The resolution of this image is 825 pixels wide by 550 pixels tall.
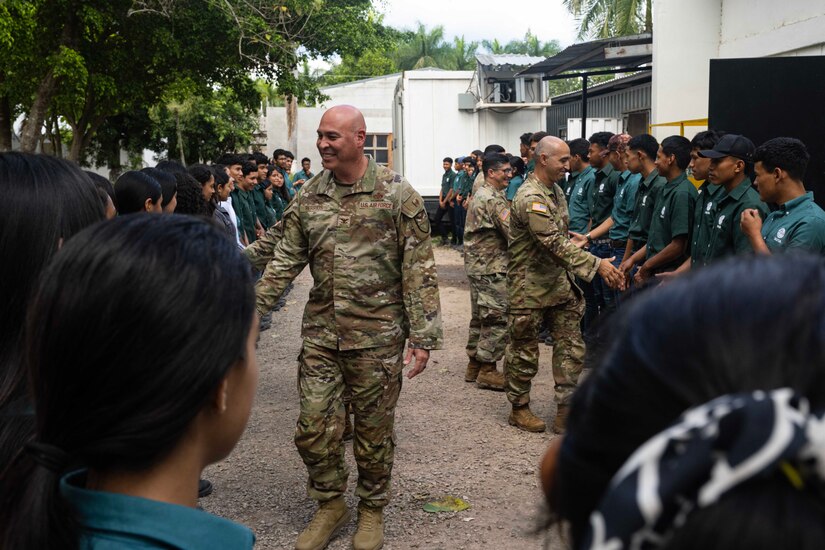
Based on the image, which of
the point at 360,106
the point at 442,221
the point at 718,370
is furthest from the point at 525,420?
the point at 360,106

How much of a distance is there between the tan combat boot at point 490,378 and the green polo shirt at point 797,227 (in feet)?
9.61

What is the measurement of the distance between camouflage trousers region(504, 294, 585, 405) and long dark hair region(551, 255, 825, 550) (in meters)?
5.06

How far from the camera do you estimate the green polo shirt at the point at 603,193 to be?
26.8ft

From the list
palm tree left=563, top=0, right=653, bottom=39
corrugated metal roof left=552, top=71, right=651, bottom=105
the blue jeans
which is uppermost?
palm tree left=563, top=0, right=653, bottom=39

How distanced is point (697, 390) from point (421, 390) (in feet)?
21.1

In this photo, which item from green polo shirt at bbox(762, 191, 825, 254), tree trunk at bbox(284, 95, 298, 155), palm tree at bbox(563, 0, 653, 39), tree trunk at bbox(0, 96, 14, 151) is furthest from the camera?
tree trunk at bbox(284, 95, 298, 155)

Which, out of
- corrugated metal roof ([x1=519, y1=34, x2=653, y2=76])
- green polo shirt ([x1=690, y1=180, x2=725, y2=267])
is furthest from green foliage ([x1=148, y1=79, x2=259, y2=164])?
green polo shirt ([x1=690, y1=180, x2=725, y2=267])

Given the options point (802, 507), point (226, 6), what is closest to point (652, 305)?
point (802, 507)

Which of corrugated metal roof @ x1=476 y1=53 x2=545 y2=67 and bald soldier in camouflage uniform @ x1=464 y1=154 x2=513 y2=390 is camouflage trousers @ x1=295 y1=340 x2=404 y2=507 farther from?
corrugated metal roof @ x1=476 y1=53 x2=545 y2=67

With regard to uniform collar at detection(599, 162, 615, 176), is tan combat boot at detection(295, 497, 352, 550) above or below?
below

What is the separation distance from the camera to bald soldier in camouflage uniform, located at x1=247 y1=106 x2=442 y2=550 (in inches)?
161

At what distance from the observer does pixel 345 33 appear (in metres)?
14.6

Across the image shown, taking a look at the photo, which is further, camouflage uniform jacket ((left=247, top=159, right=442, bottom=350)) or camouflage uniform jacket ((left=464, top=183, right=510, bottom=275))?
camouflage uniform jacket ((left=464, top=183, right=510, bottom=275))

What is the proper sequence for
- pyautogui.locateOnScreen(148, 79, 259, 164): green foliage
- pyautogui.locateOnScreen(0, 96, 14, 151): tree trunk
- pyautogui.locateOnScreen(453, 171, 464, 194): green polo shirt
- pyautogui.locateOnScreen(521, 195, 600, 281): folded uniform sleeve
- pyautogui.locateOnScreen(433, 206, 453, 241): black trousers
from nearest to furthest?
pyautogui.locateOnScreen(521, 195, 600, 281): folded uniform sleeve → pyautogui.locateOnScreen(0, 96, 14, 151): tree trunk → pyautogui.locateOnScreen(453, 171, 464, 194): green polo shirt → pyautogui.locateOnScreen(433, 206, 453, 241): black trousers → pyautogui.locateOnScreen(148, 79, 259, 164): green foliage
